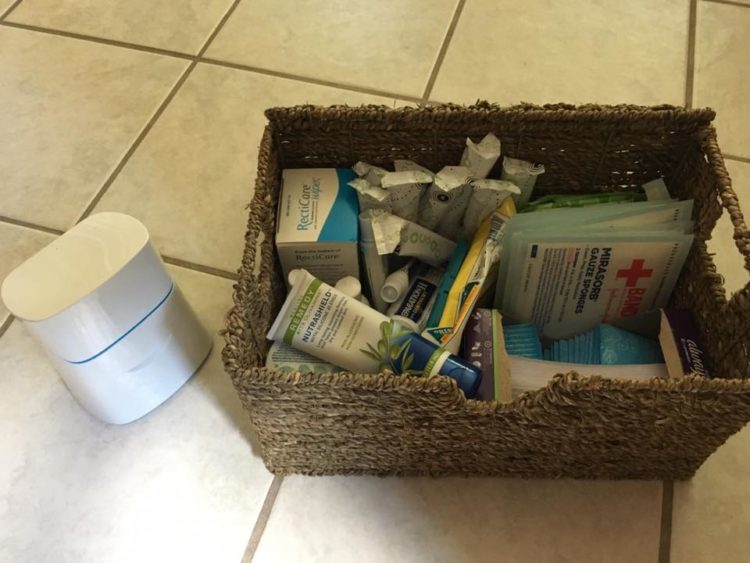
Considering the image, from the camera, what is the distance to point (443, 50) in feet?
2.89

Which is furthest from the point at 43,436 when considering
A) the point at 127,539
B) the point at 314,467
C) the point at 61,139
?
the point at 61,139

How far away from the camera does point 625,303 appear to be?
1.99 feet

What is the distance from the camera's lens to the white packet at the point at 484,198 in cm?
59

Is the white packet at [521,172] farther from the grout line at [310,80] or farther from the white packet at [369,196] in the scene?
the grout line at [310,80]

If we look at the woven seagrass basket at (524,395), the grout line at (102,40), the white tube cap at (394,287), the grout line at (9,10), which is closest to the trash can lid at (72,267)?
the woven seagrass basket at (524,395)

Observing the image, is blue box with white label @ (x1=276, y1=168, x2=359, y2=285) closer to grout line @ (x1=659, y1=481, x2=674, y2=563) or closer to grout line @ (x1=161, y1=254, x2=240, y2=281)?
grout line @ (x1=161, y1=254, x2=240, y2=281)

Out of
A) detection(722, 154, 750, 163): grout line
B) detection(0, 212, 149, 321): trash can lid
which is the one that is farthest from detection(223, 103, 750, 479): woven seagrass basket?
detection(722, 154, 750, 163): grout line

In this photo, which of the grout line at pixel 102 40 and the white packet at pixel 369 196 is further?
the grout line at pixel 102 40

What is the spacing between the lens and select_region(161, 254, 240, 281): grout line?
0.72 metres

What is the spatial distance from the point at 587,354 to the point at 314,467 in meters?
0.25

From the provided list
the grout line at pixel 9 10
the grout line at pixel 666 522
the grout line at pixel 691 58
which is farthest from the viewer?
the grout line at pixel 9 10

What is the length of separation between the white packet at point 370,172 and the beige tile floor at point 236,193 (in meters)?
0.20

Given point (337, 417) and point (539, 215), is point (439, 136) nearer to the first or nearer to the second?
point (539, 215)

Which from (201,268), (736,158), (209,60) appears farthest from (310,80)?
(736,158)
